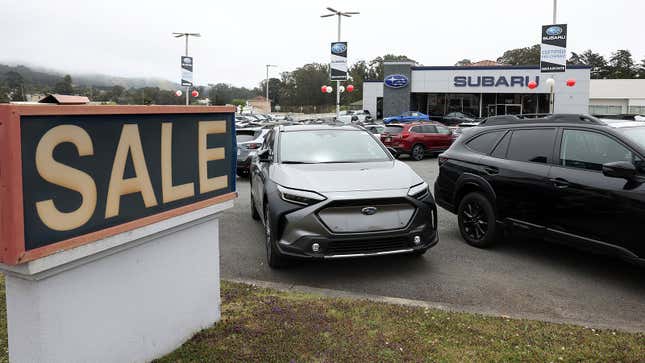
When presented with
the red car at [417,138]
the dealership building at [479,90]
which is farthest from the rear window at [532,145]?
the dealership building at [479,90]

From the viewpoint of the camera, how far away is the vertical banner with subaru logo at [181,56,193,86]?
3486 cm

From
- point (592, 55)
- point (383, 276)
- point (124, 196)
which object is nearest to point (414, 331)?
point (383, 276)

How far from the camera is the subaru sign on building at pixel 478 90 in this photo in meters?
40.8

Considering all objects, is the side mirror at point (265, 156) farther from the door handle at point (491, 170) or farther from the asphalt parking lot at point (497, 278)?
the door handle at point (491, 170)

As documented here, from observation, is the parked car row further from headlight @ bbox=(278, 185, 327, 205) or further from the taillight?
the taillight

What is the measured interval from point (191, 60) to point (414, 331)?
34.2 m

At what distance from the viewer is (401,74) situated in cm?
4478

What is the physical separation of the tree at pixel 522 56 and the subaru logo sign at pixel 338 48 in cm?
8724

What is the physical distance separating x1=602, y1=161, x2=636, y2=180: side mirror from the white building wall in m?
45.3

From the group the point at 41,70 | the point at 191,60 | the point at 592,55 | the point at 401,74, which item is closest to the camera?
the point at 41,70

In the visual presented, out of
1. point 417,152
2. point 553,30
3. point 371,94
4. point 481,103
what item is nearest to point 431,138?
point 417,152

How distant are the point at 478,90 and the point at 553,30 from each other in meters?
22.9

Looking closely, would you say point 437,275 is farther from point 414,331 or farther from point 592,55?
point 592,55

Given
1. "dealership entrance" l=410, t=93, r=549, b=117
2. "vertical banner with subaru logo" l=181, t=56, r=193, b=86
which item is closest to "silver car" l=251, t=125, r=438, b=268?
"vertical banner with subaru logo" l=181, t=56, r=193, b=86
